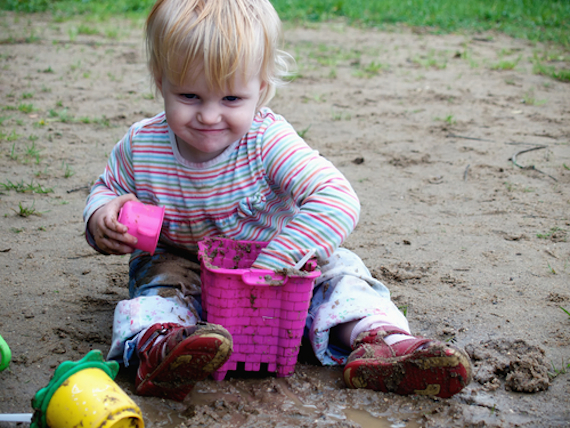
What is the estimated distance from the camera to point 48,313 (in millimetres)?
2193

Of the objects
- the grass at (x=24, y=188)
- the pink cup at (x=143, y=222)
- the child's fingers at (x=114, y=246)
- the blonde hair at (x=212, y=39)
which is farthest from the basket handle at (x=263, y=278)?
the grass at (x=24, y=188)

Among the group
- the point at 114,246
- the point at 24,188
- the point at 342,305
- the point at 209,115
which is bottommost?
the point at 24,188

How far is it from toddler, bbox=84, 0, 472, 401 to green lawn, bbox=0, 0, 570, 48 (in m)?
7.13

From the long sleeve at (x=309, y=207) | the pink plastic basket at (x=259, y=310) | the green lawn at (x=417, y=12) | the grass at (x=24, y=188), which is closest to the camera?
the pink plastic basket at (x=259, y=310)

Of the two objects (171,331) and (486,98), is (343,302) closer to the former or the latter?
(171,331)

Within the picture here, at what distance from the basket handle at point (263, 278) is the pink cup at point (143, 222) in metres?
0.38

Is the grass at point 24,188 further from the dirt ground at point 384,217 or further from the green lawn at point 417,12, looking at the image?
the green lawn at point 417,12

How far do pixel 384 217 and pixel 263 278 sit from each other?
1.59 metres

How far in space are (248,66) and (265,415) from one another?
104 cm

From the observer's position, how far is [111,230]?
6.56ft

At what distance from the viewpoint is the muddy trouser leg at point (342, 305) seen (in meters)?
2.00

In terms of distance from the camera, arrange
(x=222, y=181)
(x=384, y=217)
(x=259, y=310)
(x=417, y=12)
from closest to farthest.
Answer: (x=259, y=310) < (x=222, y=181) < (x=384, y=217) < (x=417, y=12)

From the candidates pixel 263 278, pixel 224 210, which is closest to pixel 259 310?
pixel 263 278

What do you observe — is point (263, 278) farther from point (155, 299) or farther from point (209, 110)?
point (209, 110)
